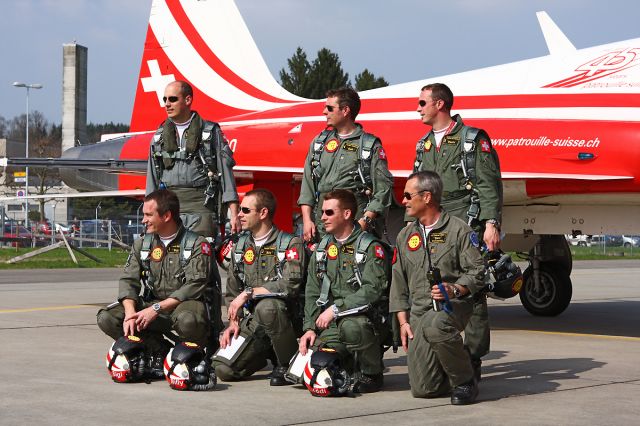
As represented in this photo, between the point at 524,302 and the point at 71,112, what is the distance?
5188 centimetres

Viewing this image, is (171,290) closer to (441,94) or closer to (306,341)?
(306,341)

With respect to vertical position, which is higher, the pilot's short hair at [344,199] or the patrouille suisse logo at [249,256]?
the pilot's short hair at [344,199]

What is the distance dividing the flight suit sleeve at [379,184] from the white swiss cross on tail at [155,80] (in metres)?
10.0

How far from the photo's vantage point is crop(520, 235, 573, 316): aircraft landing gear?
11.6 meters

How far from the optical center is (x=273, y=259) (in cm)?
666

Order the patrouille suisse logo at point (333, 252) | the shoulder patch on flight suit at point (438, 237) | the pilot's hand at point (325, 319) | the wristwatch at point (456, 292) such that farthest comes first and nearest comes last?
the patrouille suisse logo at point (333, 252)
the pilot's hand at point (325, 319)
the shoulder patch on flight suit at point (438, 237)
the wristwatch at point (456, 292)

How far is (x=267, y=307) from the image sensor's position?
6.34 metres

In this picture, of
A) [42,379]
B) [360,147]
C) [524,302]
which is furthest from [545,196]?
[42,379]

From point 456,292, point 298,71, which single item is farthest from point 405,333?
point 298,71

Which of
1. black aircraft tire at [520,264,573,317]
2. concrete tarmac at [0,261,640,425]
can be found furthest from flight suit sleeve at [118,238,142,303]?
black aircraft tire at [520,264,573,317]

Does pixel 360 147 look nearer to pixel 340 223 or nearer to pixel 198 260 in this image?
pixel 340 223

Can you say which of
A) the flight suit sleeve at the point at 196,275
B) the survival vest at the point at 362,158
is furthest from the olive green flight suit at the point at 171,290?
the survival vest at the point at 362,158

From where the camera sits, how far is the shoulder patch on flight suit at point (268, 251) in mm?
6668

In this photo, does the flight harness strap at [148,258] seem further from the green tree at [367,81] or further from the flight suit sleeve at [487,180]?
the green tree at [367,81]
